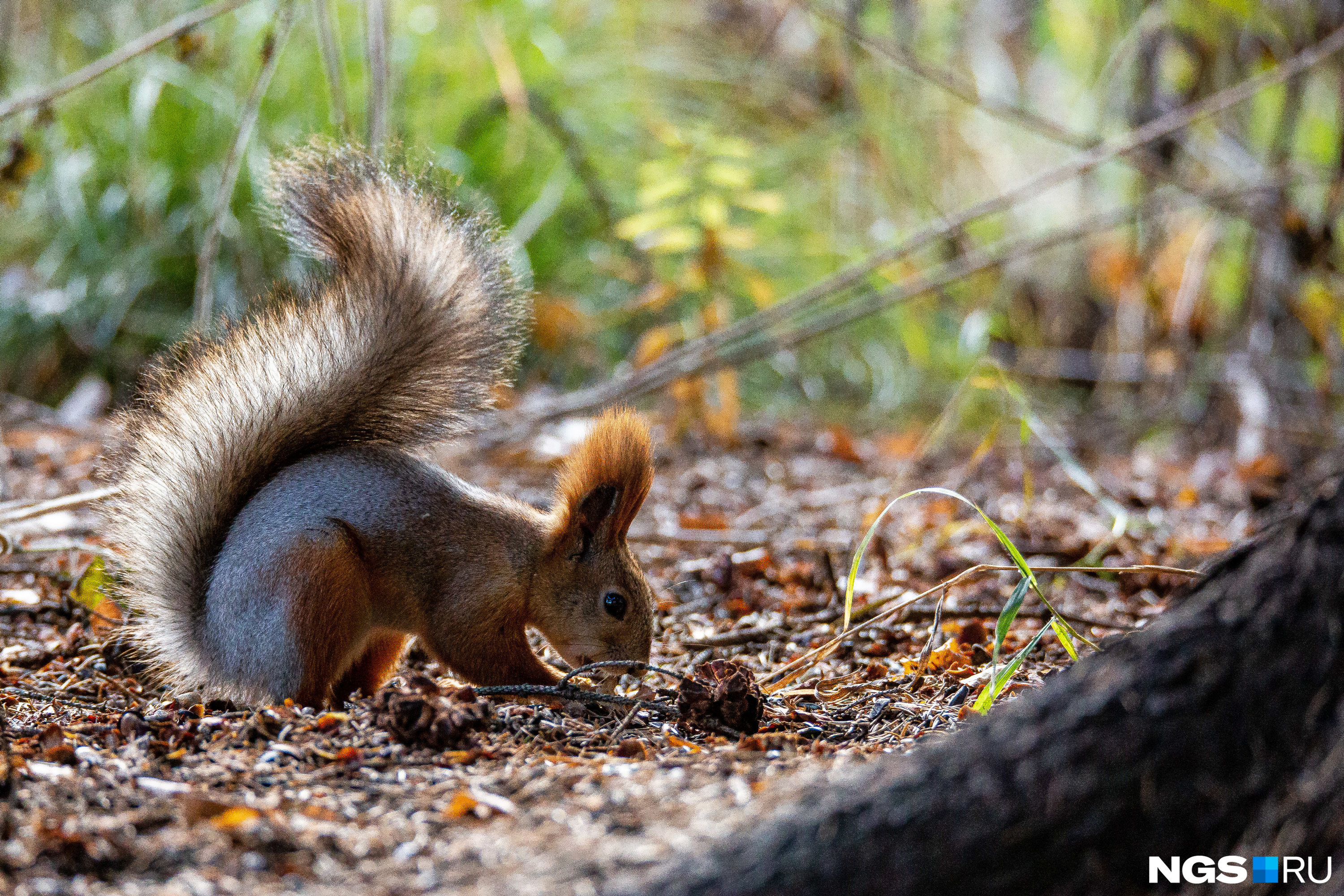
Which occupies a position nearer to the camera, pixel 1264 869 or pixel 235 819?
pixel 1264 869

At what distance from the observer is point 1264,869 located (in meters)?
1.09

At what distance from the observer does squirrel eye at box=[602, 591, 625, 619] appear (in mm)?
2377

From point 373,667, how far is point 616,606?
1.65ft

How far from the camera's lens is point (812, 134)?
20.1 feet

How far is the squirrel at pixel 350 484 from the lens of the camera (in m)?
2.09

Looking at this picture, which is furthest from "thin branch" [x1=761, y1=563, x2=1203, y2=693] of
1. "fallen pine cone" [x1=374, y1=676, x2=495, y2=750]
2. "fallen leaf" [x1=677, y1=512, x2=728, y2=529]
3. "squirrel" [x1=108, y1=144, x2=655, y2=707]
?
"fallen leaf" [x1=677, y1=512, x2=728, y2=529]

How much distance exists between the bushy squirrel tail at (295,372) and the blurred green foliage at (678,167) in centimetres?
174

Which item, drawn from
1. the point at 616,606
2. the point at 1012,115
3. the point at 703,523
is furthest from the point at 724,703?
the point at 1012,115

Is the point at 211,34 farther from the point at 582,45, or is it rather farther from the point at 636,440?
the point at 636,440

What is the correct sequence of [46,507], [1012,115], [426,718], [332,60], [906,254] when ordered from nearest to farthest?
[426,718] → [46,507] → [332,60] → [906,254] → [1012,115]

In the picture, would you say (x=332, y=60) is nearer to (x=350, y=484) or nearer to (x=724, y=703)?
(x=350, y=484)

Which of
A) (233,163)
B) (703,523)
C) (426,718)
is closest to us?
(426,718)

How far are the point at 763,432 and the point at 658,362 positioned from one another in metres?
1.73

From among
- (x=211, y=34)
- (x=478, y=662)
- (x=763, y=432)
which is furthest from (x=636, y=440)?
(x=211, y=34)
